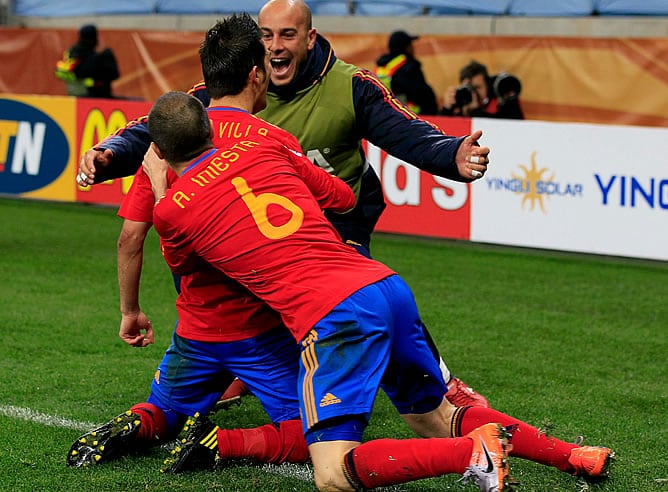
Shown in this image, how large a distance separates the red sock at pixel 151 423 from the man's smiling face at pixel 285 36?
1587 millimetres

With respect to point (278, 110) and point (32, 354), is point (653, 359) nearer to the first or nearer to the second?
point (278, 110)

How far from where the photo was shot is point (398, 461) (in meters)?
4.07

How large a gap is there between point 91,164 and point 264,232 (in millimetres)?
1072

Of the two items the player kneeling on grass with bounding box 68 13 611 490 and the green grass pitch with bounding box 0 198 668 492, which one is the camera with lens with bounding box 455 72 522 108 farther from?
the player kneeling on grass with bounding box 68 13 611 490

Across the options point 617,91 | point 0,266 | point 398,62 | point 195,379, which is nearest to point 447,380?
point 195,379

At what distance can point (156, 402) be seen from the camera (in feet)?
16.5

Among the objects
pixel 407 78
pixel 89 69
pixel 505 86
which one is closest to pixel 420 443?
pixel 407 78

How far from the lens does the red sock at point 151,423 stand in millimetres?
4914

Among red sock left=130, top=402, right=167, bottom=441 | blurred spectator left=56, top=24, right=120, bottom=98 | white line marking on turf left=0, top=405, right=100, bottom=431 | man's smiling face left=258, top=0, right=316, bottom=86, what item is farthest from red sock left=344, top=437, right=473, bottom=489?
blurred spectator left=56, top=24, right=120, bottom=98

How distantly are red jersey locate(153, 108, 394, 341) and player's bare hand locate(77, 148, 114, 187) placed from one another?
0.73m

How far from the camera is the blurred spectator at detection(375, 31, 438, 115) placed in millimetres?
13055

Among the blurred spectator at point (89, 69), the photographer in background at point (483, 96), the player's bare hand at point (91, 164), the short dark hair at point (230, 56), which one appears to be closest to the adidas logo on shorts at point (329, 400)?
the short dark hair at point (230, 56)

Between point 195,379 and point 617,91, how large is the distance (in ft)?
32.3

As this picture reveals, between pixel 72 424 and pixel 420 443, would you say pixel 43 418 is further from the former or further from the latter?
pixel 420 443
